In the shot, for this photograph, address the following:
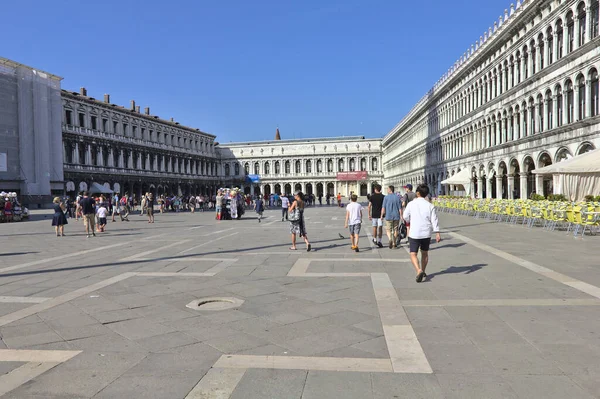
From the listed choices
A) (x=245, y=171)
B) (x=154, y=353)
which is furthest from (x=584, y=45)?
(x=245, y=171)

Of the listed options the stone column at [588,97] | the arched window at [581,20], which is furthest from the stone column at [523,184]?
the arched window at [581,20]

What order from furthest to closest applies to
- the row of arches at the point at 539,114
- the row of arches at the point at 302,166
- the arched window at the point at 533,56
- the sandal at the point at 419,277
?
the row of arches at the point at 302,166, the arched window at the point at 533,56, the row of arches at the point at 539,114, the sandal at the point at 419,277

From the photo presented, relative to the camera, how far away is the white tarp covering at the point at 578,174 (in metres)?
12.6

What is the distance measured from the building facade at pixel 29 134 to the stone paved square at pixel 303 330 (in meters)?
34.3

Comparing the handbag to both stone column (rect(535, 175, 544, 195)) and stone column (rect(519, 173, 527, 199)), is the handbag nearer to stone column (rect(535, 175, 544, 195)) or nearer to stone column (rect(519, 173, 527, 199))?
stone column (rect(535, 175, 544, 195))

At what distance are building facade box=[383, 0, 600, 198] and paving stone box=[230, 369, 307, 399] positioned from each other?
72.9 ft

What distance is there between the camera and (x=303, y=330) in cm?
432

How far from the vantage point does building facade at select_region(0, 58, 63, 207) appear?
36.8 metres

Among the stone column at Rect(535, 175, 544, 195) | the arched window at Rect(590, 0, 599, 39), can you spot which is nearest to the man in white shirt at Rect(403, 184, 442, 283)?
the arched window at Rect(590, 0, 599, 39)

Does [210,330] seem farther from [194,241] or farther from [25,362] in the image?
[194,241]

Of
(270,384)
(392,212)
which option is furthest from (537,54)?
(270,384)

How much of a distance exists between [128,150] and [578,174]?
52.8m

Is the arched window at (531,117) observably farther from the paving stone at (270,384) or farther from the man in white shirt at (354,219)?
the paving stone at (270,384)

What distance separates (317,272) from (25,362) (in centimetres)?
454
